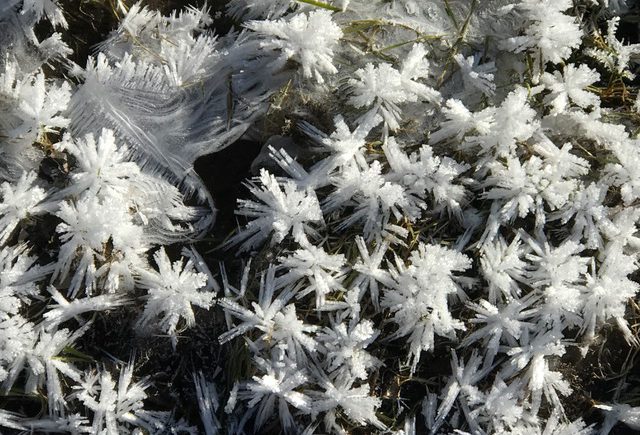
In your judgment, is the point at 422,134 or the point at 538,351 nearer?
the point at 538,351

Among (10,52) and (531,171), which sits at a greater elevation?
(10,52)

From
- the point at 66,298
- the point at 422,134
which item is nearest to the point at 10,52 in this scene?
the point at 66,298

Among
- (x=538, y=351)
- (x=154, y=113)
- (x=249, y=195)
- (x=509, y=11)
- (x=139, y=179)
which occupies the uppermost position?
(x=509, y=11)

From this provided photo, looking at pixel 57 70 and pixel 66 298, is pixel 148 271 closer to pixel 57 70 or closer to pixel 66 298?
pixel 66 298

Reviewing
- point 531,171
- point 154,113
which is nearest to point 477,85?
point 531,171

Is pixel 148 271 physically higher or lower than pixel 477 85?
lower

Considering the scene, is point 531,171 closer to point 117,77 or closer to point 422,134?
point 422,134
